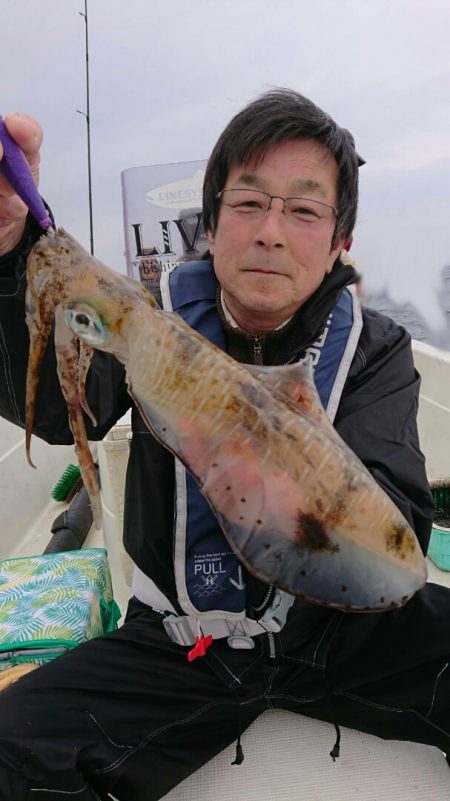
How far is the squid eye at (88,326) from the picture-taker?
118cm

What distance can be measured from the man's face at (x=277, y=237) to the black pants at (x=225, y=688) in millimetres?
1244

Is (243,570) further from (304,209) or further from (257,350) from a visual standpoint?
(304,209)

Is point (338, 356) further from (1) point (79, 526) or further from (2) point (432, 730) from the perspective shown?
(1) point (79, 526)

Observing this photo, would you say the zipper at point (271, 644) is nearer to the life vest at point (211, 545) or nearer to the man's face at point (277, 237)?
the life vest at point (211, 545)

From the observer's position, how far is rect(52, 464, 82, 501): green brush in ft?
16.6

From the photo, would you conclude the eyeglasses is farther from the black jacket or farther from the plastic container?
the plastic container

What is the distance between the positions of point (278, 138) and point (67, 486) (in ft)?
12.8

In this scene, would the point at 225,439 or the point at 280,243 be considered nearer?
the point at 225,439

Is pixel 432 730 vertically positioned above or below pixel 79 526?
above

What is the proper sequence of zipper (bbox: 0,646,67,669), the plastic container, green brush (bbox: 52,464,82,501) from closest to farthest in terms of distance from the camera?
zipper (bbox: 0,646,67,669)
the plastic container
green brush (bbox: 52,464,82,501)

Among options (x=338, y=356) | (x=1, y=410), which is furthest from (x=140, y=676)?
(x=338, y=356)

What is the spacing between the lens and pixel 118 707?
2029mm

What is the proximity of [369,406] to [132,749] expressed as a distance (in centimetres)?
154

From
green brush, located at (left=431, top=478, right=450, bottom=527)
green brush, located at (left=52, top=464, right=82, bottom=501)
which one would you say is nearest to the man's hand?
green brush, located at (left=431, top=478, right=450, bottom=527)
